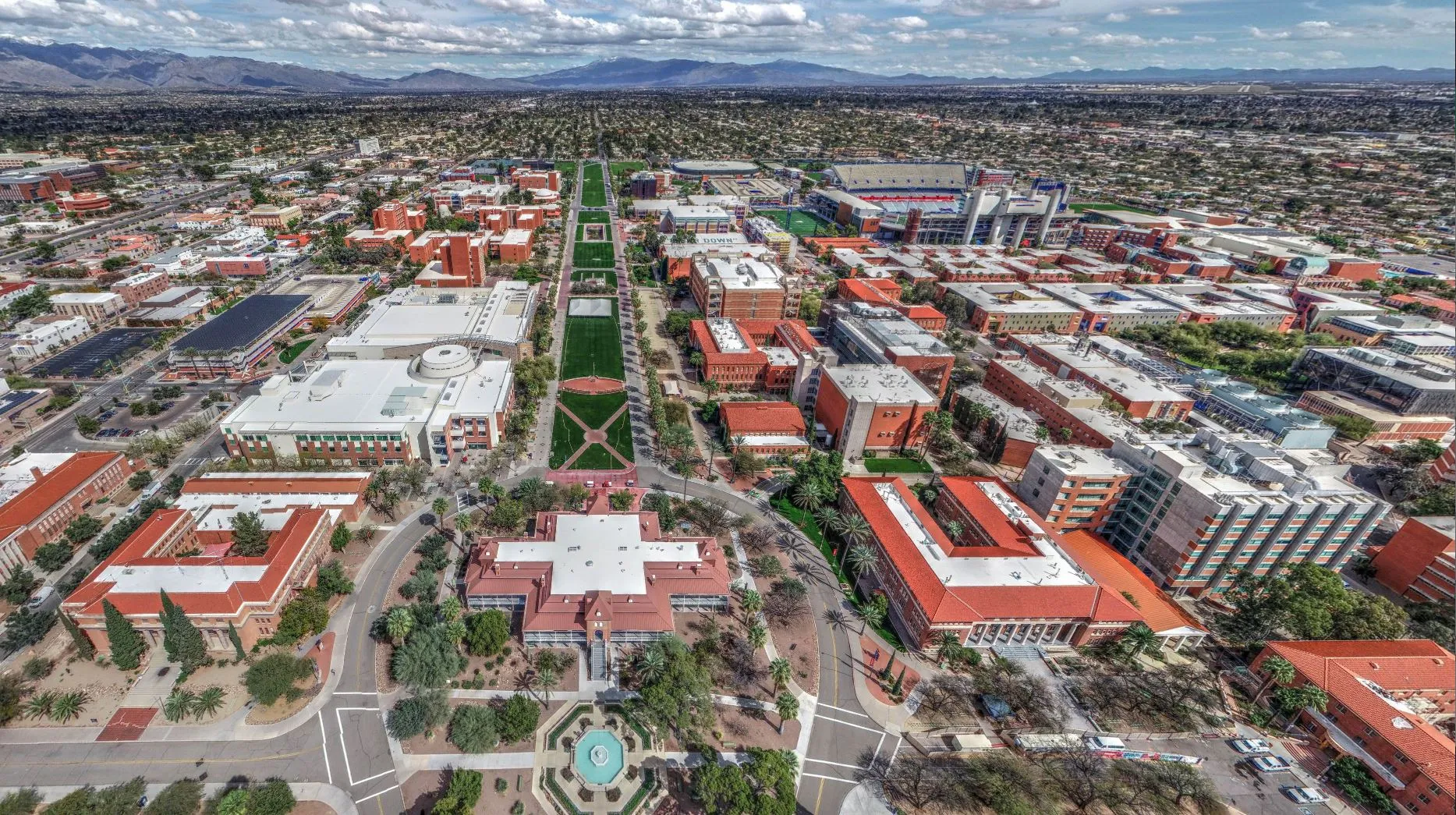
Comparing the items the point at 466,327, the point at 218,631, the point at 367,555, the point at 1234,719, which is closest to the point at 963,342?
the point at 1234,719

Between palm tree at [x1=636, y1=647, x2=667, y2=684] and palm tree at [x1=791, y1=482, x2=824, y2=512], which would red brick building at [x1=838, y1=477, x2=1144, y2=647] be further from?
palm tree at [x1=636, y1=647, x2=667, y2=684]

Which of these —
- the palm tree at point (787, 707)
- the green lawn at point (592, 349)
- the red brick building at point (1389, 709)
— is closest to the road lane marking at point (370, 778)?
the palm tree at point (787, 707)

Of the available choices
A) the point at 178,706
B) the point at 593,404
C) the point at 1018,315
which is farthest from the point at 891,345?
the point at 178,706

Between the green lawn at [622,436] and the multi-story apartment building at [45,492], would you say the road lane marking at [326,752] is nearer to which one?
the multi-story apartment building at [45,492]

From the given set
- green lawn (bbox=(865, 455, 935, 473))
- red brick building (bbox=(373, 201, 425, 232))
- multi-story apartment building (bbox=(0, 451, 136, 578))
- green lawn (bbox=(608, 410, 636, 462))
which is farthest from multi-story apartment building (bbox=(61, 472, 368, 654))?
red brick building (bbox=(373, 201, 425, 232))

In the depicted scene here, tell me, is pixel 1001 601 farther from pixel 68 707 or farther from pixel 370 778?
pixel 68 707

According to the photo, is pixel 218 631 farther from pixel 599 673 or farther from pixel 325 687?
pixel 599 673
